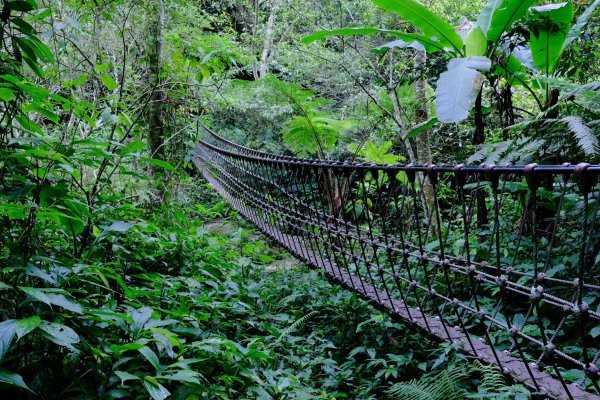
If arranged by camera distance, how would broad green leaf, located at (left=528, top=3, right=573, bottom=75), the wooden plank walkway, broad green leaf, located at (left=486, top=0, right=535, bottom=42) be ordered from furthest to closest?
1. broad green leaf, located at (left=528, top=3, right=573, bottom=75)
2. broad green leaf, located at (left=486, top=0, right=535, bottom=42)
3. the wooden plank walkway

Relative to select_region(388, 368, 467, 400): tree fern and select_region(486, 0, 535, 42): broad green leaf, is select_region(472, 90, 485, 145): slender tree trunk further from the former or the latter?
select_region(388, 368, 467, 400): tree fern

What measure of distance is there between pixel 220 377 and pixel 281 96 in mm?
4386

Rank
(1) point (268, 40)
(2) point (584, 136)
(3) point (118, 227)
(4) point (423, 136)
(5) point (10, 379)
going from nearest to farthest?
(5) point (10, 379), (3) point (118, 227), (2) point (584, 136), (4) point (423, 136), (1) point (268, 40)

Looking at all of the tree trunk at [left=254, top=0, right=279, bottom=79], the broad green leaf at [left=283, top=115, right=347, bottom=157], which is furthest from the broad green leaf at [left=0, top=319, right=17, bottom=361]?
the tree trunk at [left=254, top=0, right=279, bottom=79]

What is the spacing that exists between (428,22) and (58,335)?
8.75 ft

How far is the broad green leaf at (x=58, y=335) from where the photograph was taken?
821 millimetres

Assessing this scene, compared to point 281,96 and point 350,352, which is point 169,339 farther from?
point 281,96

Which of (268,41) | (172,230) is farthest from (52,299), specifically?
(268,41)

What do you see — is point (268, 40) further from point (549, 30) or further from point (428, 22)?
point (549, 30)

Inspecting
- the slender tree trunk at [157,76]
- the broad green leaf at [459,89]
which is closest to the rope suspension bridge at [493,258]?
the broad green leaf at [459,89]

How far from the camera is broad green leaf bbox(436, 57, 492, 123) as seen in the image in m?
2.13

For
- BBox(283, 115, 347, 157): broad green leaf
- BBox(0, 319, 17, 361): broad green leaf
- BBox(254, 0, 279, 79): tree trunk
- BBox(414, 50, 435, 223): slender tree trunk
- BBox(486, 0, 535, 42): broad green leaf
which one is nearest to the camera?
BBox(0, 319, 17, 361): broad green leaf

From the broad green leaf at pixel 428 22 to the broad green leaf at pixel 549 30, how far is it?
424mm

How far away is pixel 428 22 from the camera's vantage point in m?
2.70
